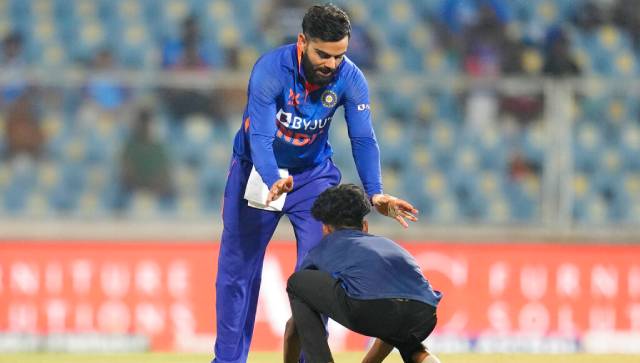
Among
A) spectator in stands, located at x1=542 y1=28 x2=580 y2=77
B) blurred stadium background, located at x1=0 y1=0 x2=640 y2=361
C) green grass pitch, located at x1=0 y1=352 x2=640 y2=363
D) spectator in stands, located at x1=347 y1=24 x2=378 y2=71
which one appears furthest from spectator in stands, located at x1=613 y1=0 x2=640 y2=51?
green grass pitch, located at x1=0 y1=352 x2=640 y2=363

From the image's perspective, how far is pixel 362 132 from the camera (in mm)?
6324

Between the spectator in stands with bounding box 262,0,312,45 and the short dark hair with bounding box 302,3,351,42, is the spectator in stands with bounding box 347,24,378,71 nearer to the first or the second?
the spectator in stands with bounding box 262,0,312,45

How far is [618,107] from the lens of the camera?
10.9 metres

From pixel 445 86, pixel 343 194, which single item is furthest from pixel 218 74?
pixel 343 194

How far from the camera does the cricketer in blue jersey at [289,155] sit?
6.01 metres

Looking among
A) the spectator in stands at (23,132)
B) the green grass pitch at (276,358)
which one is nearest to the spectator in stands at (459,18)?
the spectator in stands at (23,132)

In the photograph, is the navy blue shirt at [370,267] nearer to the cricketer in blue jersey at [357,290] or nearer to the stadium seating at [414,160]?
the cricketer in blue jersey at [357,290]

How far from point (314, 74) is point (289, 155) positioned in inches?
Answer: 22.0

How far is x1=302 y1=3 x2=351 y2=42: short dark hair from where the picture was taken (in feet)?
19.5

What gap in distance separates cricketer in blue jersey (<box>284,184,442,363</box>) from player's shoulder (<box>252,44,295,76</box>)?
0.73 meters

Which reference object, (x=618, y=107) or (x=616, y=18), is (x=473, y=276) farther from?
(x=616, y=18)

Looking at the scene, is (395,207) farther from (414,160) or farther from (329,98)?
(414,160)

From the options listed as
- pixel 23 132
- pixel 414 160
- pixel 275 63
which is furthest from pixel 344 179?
pixel 275 63

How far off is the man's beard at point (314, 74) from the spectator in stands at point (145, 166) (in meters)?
4.57
